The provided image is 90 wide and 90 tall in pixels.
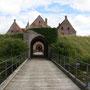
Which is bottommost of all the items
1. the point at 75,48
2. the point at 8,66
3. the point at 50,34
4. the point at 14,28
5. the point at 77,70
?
the point at 8,66

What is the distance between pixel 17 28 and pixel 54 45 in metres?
42.2

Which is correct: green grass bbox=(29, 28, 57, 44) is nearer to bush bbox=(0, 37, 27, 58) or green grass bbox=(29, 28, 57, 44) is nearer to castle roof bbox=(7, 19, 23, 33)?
bush bbox=(0, 37, 27, 58)

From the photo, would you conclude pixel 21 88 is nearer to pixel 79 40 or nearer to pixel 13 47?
pixel 13 47

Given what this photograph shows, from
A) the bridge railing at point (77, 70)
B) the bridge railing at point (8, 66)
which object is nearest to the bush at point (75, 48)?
the bridge railing at point (8, 66)

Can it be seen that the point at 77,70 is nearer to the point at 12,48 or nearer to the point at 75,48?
the point at 12,48

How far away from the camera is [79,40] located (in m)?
61.0

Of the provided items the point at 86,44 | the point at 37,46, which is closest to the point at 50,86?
the point at 86,44

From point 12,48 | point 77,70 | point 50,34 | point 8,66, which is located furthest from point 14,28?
point 77,70

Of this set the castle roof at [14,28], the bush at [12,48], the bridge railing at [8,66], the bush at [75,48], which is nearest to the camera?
the bridge railing at [8,66]

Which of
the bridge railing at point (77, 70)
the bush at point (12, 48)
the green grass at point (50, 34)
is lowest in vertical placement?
the bridge railing at point (77, 70)

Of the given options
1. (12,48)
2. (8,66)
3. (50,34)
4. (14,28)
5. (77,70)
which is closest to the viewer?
(77,70)

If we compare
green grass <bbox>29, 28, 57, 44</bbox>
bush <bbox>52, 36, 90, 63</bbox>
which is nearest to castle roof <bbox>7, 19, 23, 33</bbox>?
bush <bbox>52, 36, 90, 63</bbox>

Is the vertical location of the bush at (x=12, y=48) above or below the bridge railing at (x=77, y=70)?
above

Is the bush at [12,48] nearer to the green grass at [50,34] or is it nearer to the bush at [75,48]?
the bush at [75,48]
